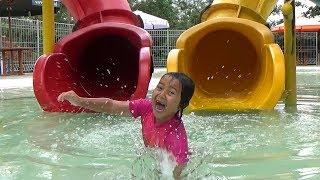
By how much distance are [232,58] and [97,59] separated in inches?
64.3

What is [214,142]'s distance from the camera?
12.4ft

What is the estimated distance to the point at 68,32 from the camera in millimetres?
17141

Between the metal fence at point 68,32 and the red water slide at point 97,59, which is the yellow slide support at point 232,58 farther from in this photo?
the metal fence at point 68,32

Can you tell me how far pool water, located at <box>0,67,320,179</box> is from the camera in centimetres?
279

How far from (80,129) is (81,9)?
2.50 metres

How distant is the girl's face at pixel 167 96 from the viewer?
8.83 ft

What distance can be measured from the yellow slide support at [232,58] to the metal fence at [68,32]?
9.31 m

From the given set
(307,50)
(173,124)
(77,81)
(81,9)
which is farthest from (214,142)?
(307,50)

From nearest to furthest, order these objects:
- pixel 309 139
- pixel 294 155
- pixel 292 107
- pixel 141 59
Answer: pixel 294 155, pixel 309 139, pixel 141 59, pixel 292 107

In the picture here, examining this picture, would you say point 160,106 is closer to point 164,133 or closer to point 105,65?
point 164,133

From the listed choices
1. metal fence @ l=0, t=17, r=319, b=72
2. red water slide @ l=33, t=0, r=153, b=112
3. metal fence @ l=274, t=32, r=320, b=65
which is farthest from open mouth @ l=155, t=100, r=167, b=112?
metal fence @ l=274, t=32, r=320, b=65

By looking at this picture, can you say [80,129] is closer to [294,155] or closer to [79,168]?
[79,168]

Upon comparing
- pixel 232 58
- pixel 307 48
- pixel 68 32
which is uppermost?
pixel 232 58

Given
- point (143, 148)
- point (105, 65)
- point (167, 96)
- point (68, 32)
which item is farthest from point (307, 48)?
point (167, 96)
